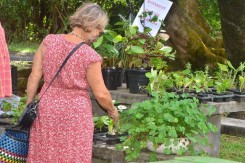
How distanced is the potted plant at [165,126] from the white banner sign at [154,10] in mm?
1393

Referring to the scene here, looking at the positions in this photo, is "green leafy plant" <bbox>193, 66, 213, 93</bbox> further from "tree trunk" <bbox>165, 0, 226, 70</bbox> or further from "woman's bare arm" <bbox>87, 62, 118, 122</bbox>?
"tree trunk" <bbox>165, 0, 226, 70</bbox>

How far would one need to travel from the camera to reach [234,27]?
8.37 m

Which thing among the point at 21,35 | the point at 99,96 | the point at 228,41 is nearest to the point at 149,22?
the point at 99,96

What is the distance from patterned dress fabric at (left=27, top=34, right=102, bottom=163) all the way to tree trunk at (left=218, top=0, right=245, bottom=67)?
14.7 feet

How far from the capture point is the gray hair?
404cm

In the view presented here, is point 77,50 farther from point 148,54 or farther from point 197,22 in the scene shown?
point 197,22

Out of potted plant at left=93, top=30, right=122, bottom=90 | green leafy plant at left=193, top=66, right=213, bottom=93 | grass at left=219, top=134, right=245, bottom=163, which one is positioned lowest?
grass at left=219, top=134, right=245, bottom=163

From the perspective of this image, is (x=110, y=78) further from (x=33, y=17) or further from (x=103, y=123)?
(x=33, y=17)

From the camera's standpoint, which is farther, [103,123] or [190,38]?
[190,38]

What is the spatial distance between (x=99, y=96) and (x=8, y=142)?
0.76m

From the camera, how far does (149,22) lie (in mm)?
6094

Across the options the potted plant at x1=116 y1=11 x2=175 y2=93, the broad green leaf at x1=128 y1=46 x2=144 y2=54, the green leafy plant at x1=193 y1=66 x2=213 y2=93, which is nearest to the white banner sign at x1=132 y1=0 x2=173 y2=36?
the potted plant at x1=116 y1=11 x2=175 y2=93

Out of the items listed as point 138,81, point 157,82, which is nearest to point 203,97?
point 157,82

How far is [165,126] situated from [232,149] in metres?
3.38
